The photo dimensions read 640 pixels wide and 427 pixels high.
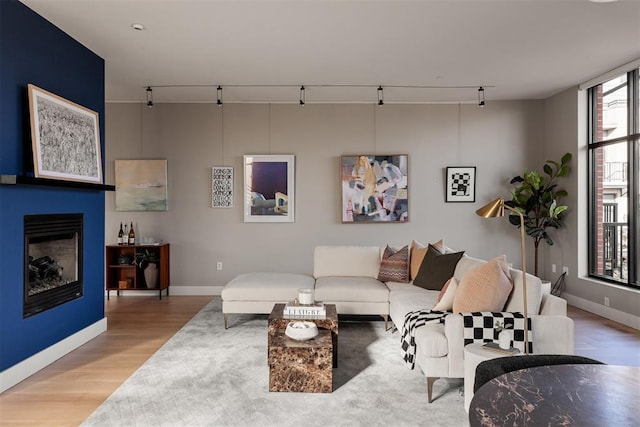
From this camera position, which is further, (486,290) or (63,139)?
(63,139)

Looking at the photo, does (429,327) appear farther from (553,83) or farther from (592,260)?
(553,83)

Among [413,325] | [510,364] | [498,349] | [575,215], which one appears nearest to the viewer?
[510,364]

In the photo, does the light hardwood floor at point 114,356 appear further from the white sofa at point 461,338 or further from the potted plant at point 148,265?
the white sofa at point 461,338

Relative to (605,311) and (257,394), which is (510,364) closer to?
(257,394)

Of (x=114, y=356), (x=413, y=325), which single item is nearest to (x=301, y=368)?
(x=413, y=325)

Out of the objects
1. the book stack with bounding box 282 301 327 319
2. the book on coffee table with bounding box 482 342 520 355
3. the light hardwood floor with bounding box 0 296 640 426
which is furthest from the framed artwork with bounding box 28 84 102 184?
the book on coffee table with bounding box 482 342 520 355

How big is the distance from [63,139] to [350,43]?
2617mm

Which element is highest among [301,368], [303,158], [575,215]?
[303,158]

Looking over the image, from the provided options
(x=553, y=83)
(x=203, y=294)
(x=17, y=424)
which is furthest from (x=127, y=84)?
(x=553, y=83)

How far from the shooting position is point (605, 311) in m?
4.67

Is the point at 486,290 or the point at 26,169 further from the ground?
the point at 26,169

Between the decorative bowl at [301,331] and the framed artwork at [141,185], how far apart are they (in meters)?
3.69

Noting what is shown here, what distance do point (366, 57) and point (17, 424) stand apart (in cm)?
396

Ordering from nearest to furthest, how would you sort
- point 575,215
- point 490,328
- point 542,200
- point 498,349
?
point 498,349, point 490,328, point 575,215, point 542,200
